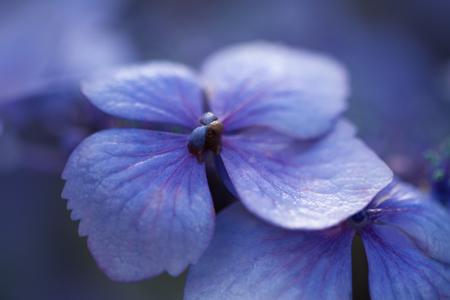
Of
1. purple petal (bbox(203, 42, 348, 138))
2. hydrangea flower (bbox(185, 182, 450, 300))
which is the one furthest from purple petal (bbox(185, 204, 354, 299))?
purple petal (bbox(203, 42, 348, 138))

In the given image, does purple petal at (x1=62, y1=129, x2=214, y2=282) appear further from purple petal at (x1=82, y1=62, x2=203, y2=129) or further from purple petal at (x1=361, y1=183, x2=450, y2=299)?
purple petal at (x1=361, y1=183, x2=450, y2=299)

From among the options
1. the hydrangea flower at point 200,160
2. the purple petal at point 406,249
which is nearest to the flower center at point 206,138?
the hydrangea flower at point 200,160

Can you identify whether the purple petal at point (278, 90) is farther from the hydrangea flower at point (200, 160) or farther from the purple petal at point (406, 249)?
the purple petal at point (406, 249)

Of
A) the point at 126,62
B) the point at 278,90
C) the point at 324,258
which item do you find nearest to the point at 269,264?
the point at 324,258

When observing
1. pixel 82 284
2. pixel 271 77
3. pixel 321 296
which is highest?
pixel 271 77

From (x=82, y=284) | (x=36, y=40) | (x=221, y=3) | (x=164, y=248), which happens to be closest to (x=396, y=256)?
(x=164, y=248)

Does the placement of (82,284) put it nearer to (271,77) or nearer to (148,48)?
(271,77)

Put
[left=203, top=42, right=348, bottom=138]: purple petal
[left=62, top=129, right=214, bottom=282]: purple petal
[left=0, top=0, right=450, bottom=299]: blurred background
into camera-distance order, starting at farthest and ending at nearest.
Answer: [left=0, top=0, right=450, bottom=299]: blurred background, [left=203, top=42, right=348, bottom=138]: purple petal, [left=62, top=129, right=214, bottom=282]: purple petal
